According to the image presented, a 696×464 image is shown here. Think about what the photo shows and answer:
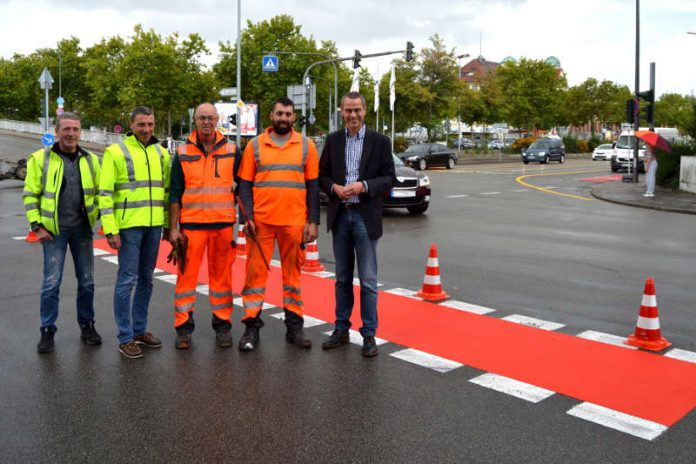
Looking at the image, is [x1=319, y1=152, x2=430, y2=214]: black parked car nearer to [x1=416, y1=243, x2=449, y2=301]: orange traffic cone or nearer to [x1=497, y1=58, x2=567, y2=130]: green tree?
[x1=416, y1=243, x2=449, y2=301]: orange traffic cone

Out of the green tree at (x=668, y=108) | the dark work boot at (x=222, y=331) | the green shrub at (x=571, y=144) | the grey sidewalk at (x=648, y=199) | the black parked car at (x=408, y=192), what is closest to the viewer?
→ the dark work boot at (x=222, y=331)

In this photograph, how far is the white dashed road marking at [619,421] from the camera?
4082 millimetres

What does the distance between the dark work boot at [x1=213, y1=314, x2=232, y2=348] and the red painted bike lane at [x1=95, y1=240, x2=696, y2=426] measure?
1.11m

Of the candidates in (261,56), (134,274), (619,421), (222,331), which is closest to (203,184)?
(134,274)

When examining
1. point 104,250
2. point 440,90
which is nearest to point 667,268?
point 104,250

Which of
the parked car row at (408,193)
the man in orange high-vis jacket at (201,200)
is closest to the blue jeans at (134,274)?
the man in orange high-vis jacket at (201,200)

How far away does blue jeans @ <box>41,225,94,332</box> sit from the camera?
551 cm

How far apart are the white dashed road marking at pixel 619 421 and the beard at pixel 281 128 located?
2774 mm

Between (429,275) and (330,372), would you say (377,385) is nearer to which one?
(330,372)

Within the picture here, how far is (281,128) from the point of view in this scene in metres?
5.48

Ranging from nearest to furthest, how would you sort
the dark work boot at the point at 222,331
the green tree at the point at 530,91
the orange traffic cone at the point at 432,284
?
the dark work boot at the point at 222,331, the orange traffic cone at the point at 432,284, the green tree at the point at 530,91

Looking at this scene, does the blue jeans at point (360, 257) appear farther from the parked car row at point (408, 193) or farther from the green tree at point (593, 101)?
the green tree at point (593, 101)

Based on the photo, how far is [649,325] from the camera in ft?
19.0

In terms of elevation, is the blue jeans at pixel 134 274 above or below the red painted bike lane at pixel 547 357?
above
